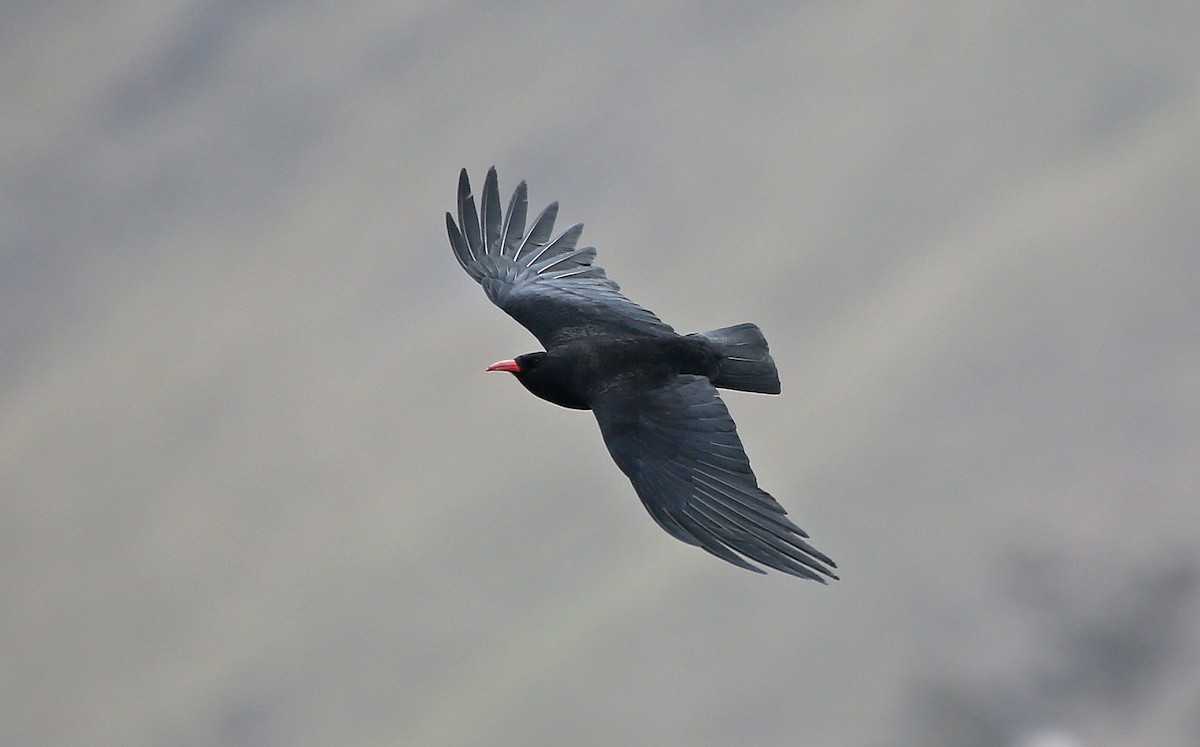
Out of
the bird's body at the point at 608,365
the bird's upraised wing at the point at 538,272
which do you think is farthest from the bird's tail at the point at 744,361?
the bird's upraised wing at the point at 538,272

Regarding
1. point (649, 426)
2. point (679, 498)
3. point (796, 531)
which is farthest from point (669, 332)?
point (796, 531)

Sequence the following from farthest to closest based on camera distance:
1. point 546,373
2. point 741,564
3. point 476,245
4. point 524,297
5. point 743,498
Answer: point 476,245 < point 524,297 < point 546,373 < point 743,498 < point 741,564

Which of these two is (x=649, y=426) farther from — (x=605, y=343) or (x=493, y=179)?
(x=493, y=179)

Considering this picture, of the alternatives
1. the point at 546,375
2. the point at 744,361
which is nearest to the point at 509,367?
the point at 546,375

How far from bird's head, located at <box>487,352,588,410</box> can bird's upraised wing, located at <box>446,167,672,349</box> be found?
2.06ft

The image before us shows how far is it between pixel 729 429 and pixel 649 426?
0.61 metres

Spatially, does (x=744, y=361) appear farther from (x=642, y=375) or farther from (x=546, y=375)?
(x=546, y=375)

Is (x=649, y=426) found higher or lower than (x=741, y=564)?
higher

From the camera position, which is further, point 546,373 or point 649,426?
point 546,373

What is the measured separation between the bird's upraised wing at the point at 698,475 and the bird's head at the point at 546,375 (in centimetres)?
45

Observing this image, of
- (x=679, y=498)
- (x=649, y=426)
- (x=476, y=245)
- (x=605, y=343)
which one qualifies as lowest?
(x=679, y=498)

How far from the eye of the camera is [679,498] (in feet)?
34.1

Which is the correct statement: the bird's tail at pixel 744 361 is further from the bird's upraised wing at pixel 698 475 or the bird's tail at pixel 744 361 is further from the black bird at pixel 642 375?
the bird's upraised wing at pixel 698 475

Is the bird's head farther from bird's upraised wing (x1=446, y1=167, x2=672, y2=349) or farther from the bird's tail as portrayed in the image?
the bird's tail
